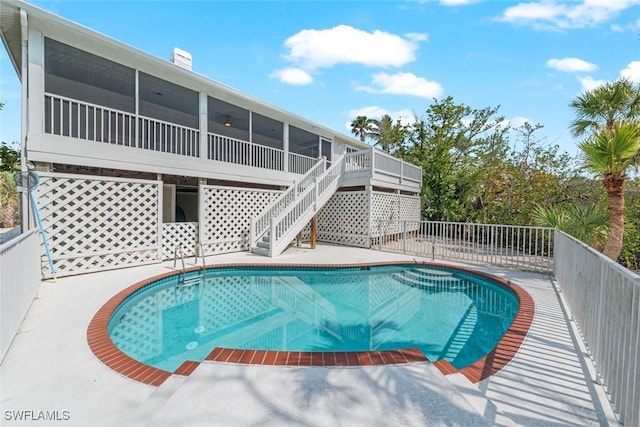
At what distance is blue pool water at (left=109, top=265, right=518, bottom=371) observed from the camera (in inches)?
169

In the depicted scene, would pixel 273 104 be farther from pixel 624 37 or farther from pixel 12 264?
pixel 624 37

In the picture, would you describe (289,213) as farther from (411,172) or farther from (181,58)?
(411,172)

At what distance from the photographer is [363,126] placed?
29922mm

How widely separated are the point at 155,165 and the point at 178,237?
224 cm

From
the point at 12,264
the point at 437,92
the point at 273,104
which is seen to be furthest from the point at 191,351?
the point at 437,92

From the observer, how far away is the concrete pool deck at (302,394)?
6.95 feet

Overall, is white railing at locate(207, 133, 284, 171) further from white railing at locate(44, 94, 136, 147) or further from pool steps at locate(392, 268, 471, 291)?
pool steps at locate(392, 268, 471, 291)

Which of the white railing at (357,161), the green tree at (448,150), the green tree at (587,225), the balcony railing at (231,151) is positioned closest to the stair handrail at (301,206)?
the white railing at (357,161)

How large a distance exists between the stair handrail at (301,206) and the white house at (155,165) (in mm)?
49

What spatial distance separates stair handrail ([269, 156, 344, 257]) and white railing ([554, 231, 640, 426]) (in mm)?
7525

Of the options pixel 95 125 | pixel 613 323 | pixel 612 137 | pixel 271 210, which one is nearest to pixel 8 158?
pixel 95 125

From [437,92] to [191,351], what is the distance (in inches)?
752

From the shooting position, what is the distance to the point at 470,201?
14.9 metres

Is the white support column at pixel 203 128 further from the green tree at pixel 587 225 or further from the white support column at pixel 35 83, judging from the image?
the green tree at pixel 587 225
